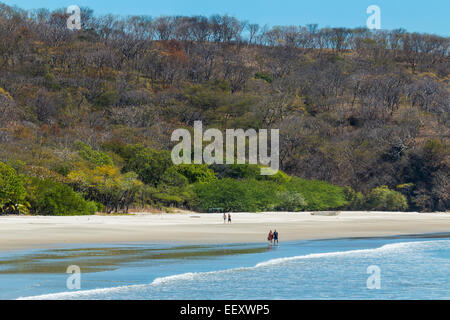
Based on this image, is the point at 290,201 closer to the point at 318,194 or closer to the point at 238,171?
the point at 318,194

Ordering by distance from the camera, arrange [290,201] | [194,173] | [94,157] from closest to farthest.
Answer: [94,157], [194,173], [290,201]

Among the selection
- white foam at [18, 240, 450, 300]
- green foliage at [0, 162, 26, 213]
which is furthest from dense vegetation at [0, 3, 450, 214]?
white foam at [18, 240, 450, 300]

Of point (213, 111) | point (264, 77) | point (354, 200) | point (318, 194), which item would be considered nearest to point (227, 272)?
point (318, 194)

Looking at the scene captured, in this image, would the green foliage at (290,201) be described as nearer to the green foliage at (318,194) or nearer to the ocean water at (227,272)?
the green foliage at (318,194)

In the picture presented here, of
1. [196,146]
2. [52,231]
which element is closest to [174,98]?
[196,146]

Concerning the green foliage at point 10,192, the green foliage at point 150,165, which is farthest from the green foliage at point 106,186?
the green foliage at point 10,192
